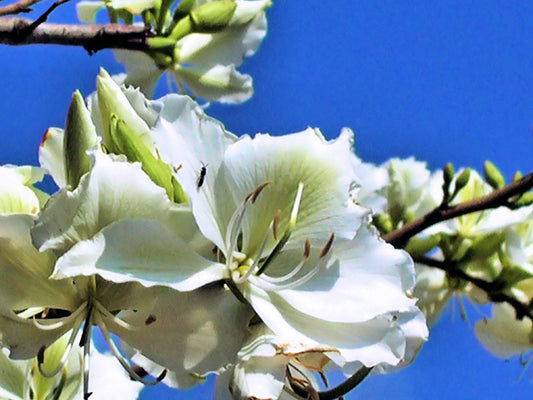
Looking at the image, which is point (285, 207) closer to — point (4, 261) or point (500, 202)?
point (4, 261)

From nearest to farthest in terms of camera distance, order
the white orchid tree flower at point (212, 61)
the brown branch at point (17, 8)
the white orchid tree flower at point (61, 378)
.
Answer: the white orchid tree flower at point (61, 378) < the brown branch at point (17, 8) < the white orchid tree flower at point (212, 61)

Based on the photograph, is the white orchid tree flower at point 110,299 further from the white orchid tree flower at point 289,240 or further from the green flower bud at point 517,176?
the green flower bud at point 517,176

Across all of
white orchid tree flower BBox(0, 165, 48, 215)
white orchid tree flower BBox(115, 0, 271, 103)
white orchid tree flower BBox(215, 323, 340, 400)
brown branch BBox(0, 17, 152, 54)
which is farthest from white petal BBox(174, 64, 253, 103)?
white orchid tree flower BBox(215, 323, 340, 400)

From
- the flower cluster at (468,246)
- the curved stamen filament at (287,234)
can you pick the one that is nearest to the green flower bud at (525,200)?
the flower cluster at (468,246)

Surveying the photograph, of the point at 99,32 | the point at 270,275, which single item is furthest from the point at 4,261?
the point at 99,32

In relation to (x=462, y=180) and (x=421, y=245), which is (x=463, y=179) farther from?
(x=421, y=245)

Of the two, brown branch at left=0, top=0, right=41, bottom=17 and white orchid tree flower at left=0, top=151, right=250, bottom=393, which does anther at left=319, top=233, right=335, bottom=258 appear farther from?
brown branch at left=0, top=0, right=41, bottom=17
